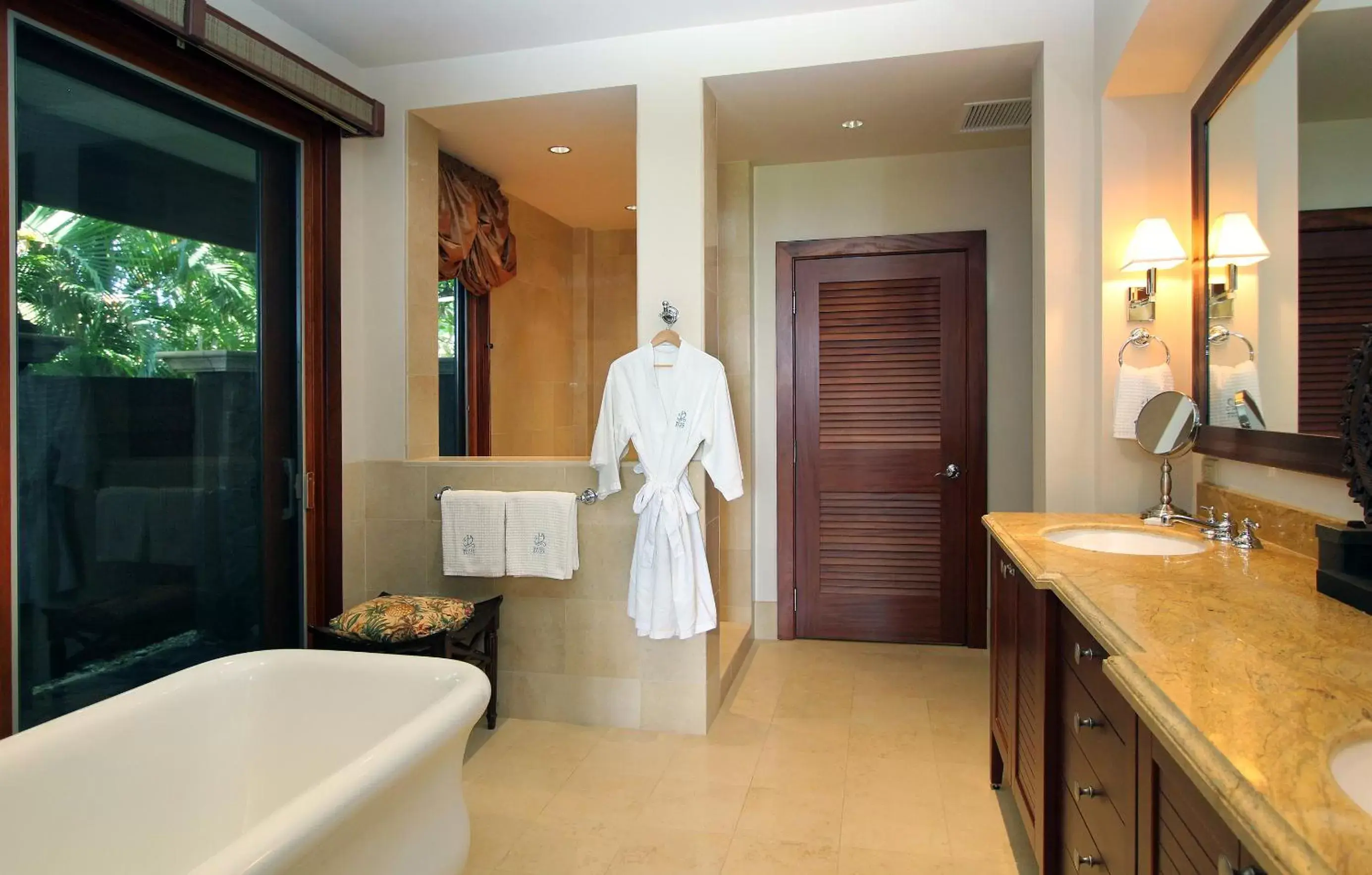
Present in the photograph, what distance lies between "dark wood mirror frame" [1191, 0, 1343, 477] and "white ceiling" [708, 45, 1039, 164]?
2.17 feet

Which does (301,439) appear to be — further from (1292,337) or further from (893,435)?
(1292,337)

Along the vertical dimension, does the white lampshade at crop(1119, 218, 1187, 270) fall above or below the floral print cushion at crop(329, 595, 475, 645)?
above

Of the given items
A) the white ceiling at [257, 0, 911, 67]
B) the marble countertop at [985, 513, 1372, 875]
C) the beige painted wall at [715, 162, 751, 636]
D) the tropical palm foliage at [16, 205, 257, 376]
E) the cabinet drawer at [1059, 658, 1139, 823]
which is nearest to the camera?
the marble countertop at [985, 513, 1372, 875]

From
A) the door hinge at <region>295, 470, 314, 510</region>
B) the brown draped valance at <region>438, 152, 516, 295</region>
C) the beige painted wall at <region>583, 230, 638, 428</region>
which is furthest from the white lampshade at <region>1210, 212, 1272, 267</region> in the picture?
the beige painted wall at <region>583, 230, 638, 428</region>

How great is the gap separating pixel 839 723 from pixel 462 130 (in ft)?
9.52

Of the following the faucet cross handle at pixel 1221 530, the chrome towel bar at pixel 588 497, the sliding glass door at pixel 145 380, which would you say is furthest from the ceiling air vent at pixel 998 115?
the sliding glass door at pixel 145 380

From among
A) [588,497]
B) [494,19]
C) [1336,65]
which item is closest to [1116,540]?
[1336,65]

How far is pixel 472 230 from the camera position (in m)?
3.78

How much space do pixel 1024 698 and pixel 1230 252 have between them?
1.30 meters

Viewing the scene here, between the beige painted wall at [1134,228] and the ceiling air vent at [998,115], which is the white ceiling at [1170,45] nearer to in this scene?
the beige painted wall at [1134,228]

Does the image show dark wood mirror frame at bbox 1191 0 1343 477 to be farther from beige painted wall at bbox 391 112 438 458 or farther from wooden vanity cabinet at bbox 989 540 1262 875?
beige painted wall at bbox 391 112 438 458

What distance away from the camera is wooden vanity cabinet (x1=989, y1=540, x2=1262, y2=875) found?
104cm

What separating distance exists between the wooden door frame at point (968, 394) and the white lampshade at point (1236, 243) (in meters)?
1.65

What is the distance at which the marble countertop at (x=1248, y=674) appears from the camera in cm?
71
